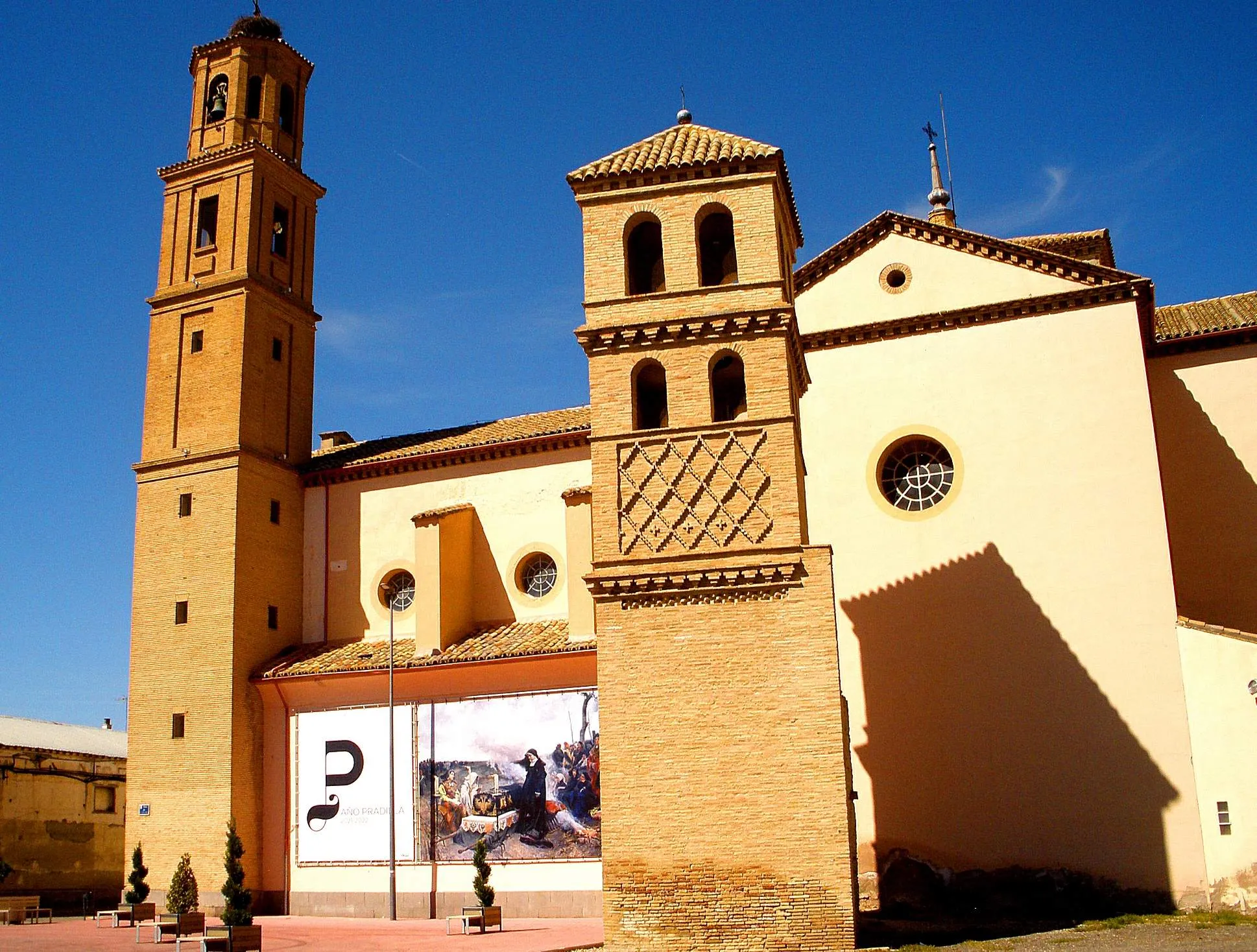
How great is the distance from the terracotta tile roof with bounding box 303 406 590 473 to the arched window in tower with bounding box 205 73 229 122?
342 inches

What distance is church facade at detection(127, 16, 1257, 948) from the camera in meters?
15.6

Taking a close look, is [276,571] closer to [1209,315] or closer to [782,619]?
[782,619]

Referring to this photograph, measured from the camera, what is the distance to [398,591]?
26000mm

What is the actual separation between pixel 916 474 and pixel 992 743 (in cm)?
507

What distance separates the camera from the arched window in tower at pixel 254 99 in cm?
2853

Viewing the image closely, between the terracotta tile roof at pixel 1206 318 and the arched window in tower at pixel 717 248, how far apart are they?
9576mm

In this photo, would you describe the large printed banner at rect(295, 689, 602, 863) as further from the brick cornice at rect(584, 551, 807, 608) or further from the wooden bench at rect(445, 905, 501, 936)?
the brick cornice at rect(584, 551, 807, 608)

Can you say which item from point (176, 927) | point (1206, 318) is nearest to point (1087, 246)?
point (1206, 318)

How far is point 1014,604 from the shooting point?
20.5 m

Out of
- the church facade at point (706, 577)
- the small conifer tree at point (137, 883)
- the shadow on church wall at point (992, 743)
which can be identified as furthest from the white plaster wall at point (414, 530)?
the shadow on church wall at point (992, 743)

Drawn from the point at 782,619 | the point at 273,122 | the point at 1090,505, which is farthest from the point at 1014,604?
the point at 273,122

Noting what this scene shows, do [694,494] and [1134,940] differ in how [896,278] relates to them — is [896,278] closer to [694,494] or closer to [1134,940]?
[694,494]

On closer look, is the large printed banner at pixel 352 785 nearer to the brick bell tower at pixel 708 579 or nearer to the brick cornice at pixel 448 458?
the brick cornice at pixel 448 458

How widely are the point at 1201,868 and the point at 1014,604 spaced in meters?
4.96
